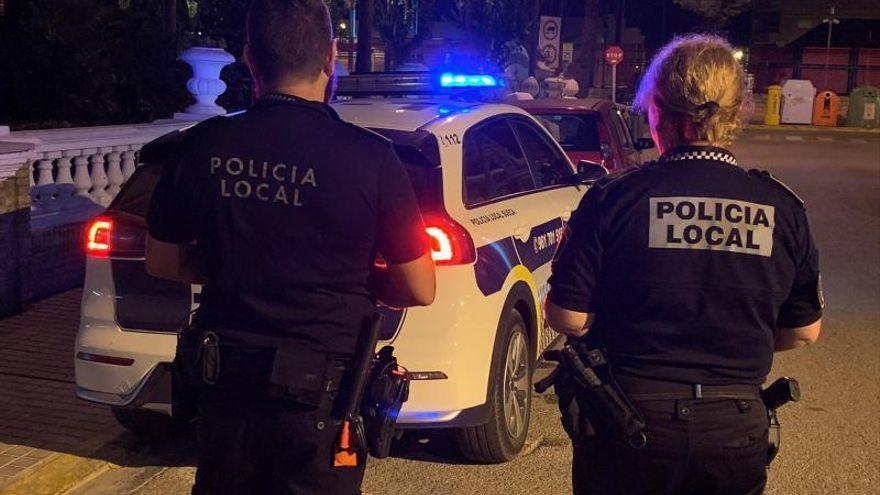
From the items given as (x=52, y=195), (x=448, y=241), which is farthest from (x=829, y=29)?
(x=448, y=241)

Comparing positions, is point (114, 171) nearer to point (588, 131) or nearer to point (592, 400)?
point (588, 131)

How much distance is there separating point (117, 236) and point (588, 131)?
19.6 feet

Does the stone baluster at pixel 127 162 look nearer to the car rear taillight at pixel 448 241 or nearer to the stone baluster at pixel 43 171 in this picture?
the stone baluster at pixel 43 171

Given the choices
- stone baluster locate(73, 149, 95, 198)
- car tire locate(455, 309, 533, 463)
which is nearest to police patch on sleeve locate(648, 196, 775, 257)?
car tire locate(455, 309, 533, 463)

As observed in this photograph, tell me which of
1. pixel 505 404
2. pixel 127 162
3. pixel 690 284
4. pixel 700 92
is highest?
pixel 700 92

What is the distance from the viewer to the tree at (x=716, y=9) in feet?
153

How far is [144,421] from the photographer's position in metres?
4.95

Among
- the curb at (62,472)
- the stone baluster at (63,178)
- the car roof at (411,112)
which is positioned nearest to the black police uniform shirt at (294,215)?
the car roof at (411,112)

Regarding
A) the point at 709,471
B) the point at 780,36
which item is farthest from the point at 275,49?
the point at 780,36

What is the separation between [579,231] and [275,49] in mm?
829

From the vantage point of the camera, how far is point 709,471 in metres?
2.33

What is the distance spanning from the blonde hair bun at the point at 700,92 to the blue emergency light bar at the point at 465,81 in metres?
4.11

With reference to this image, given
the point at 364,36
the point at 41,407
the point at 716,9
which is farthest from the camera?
the point at 716,9

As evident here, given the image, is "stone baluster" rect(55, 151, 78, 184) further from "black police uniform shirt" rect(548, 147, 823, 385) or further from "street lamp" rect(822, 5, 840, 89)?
"street lamp" rect(822, 5, 840, 89)
